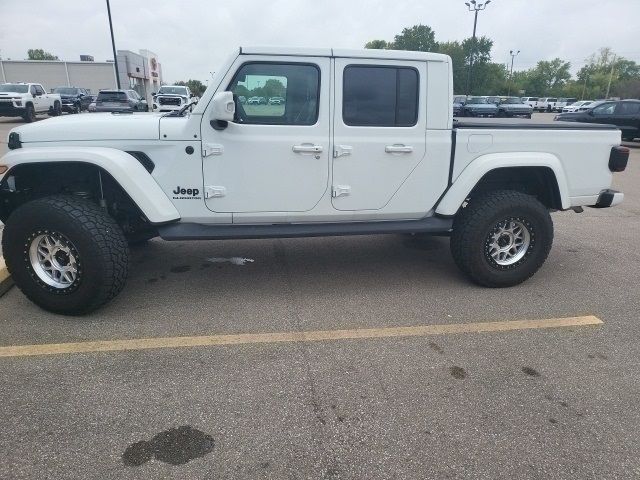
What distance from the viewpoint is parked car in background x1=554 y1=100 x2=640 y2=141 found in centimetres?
1650

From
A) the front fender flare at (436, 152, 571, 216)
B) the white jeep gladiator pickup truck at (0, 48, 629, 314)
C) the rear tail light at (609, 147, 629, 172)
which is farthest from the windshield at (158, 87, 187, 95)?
the rear tail light at (609, 147, 629, 172)

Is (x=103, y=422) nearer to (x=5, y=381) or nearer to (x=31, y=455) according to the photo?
(x=31, y=455)

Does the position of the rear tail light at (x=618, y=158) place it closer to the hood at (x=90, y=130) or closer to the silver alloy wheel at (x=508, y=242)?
the silver alloy wheel at (x=508, y=242)

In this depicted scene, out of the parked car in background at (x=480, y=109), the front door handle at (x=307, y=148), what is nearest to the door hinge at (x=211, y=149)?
the front door handle at (x=307, y=148)

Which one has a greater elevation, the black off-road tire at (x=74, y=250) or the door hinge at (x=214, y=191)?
the door hinge at (x=214, y=191)

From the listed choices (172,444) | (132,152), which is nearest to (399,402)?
(172,444)

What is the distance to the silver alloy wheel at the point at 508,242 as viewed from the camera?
426 centimetres

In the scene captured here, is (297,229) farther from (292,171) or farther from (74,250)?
(74,250)

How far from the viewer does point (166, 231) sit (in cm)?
376

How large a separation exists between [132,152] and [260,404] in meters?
2.13

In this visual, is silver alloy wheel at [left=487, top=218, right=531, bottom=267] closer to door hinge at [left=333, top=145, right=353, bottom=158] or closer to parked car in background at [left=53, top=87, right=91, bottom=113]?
door hinge at [left=333, top=145, right=353, bottom=158]

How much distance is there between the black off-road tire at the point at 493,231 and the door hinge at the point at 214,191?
A: 207cm

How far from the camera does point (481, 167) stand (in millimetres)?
4004

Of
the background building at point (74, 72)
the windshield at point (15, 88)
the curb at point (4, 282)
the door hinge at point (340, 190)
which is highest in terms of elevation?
the background building at point (74, 72)
